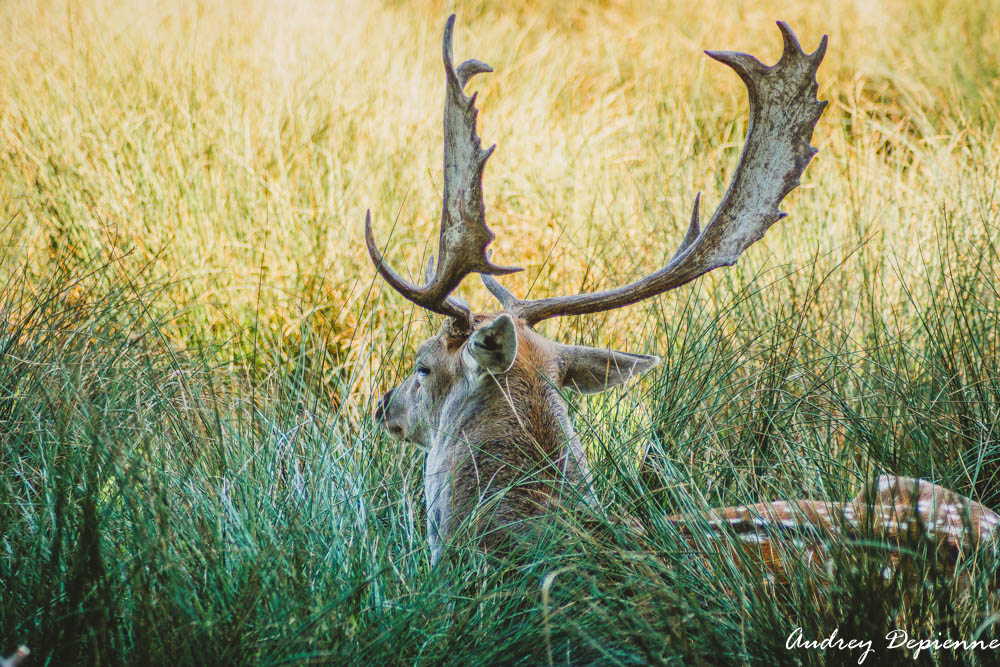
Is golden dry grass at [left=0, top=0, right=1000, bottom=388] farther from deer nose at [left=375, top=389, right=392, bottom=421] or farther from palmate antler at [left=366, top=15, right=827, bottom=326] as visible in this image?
palmate antler at [left=366, top=15, right=827, bottom=326]

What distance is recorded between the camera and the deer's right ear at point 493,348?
262 centimetres

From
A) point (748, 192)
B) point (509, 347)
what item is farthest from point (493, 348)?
point (748, 192)

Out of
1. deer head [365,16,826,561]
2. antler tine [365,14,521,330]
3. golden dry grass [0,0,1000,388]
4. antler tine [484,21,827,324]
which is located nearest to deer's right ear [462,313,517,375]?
deer head [365,16,826,561]

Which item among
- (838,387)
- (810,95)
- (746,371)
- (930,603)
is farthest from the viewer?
(746,371)

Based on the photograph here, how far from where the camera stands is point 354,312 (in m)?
4.55

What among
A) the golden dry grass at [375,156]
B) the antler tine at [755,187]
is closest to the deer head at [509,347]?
the antler tine at [755,187]

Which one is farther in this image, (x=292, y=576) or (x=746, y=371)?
(x=746, y=371)

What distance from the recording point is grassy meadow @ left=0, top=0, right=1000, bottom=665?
2141 mm

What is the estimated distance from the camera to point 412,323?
13.6 feet

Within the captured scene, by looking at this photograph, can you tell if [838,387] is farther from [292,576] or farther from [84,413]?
[84,413]

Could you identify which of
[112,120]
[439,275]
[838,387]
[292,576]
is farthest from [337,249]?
[292,576]

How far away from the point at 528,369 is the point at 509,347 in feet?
0.63

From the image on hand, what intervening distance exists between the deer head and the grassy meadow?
151 millimetres

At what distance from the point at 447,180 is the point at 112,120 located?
114 inches
